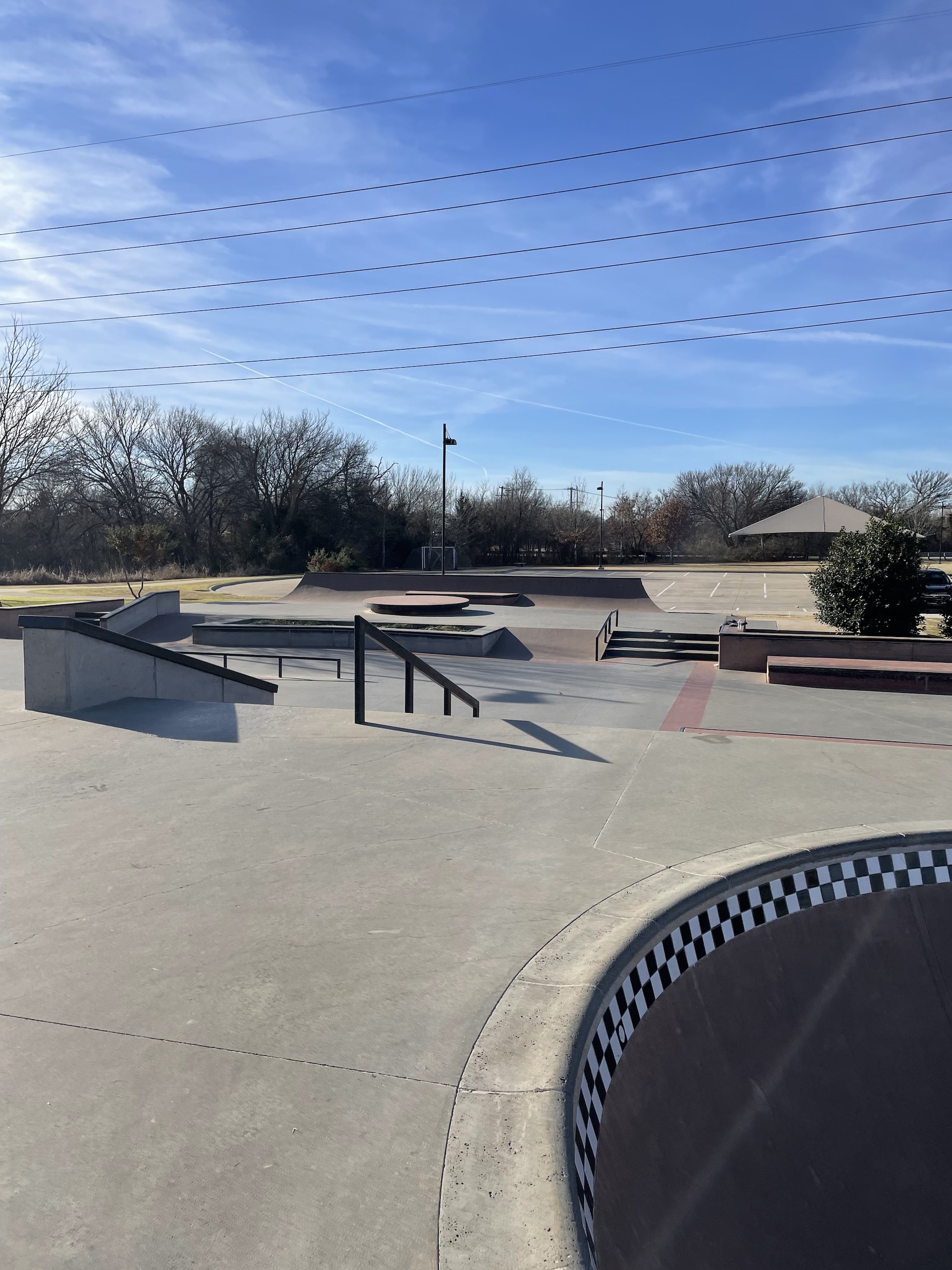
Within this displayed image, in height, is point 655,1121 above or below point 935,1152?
→ above

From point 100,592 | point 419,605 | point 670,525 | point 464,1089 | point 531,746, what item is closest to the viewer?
point 464,1089

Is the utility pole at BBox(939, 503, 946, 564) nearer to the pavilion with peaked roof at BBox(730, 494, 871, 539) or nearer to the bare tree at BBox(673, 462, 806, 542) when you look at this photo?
the bare tree at BBox(673, 462, 806, 542)

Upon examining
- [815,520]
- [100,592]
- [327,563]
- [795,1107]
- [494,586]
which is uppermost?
[815,520]

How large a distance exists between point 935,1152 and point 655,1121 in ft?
5.43

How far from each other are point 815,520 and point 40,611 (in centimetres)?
1872

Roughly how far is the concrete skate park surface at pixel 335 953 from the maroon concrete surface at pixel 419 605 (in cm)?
1450

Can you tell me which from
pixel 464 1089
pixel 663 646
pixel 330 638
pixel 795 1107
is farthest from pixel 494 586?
pixel 464 1089

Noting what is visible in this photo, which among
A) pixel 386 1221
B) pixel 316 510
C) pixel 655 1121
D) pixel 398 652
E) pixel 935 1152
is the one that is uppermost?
pixel 316 510

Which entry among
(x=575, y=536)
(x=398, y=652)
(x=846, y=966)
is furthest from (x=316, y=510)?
(x=846, y=966)

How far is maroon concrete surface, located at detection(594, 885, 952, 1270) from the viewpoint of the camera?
2.72 meters

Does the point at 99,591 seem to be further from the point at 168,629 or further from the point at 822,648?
the point at 822,648

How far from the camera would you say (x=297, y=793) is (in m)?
4.96

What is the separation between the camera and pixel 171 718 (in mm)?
6887

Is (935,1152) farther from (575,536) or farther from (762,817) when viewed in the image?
(575,536)
